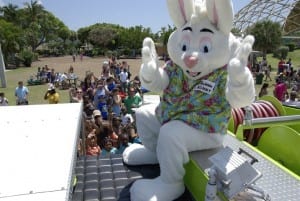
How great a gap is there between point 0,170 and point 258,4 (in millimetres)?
44224

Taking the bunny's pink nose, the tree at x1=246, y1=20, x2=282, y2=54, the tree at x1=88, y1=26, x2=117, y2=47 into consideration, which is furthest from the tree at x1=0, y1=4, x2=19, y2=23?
the bunny's pink nose

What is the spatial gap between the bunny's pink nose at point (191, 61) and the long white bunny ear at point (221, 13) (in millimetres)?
367

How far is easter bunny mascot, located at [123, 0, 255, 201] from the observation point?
2.61m

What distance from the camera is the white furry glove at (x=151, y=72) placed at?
118 inches

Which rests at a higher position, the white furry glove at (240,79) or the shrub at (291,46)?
the shrub at (291,46)

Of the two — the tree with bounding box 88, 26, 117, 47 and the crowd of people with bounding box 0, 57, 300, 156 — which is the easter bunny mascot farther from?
the tree with bounding box 88, 26, 117, 47

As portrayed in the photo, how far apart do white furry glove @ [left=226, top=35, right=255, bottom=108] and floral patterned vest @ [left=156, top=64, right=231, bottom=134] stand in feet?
0.62

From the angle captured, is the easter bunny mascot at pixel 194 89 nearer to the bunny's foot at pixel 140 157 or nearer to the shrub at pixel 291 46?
the bunny's foot at pixel 140 157

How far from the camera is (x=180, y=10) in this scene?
2908 millimetres

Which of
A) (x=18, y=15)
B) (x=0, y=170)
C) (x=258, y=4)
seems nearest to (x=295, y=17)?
(x=258, y=4)

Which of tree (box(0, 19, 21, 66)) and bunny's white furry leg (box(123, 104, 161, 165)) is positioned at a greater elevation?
tree (box(0, 19, 21, 66))

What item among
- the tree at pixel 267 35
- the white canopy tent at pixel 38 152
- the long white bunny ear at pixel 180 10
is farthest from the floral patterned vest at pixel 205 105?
the tree at pixel 267 35

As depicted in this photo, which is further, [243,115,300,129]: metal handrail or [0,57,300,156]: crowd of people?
[0,57,300,156]: crowd of people

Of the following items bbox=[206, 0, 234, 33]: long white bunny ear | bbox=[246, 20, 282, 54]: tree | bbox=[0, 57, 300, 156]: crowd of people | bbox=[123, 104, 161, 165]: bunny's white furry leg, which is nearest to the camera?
Result: bbox=[206, 0, 234, 33]: long white bunny ear
